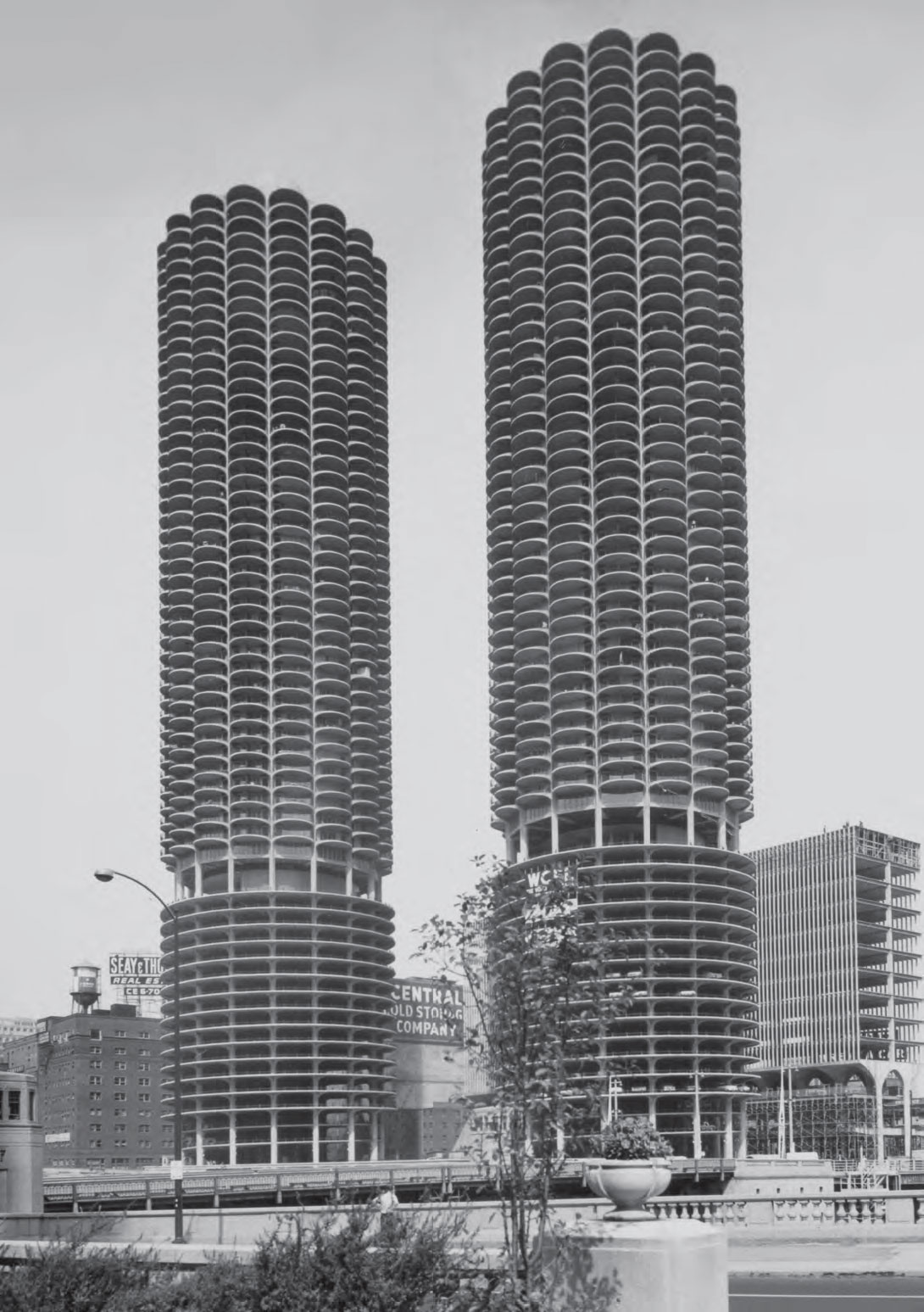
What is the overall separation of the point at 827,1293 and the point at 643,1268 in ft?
51.4

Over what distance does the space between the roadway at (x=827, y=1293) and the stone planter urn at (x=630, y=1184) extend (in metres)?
11.2

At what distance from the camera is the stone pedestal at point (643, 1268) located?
55.3 ft

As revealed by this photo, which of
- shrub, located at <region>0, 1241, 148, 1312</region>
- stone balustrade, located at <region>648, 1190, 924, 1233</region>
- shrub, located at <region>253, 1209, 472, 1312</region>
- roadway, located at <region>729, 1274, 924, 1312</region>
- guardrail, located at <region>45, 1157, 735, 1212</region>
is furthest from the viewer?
guardrail, located at <region>45, 1157, 735, 1212</region>

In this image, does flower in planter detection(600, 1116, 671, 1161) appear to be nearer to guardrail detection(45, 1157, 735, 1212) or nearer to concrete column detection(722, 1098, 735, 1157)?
guardrail detection(45, 1157, 735, 1212)

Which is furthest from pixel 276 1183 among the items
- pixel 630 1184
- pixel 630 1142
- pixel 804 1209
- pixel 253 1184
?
pixel 630 1184

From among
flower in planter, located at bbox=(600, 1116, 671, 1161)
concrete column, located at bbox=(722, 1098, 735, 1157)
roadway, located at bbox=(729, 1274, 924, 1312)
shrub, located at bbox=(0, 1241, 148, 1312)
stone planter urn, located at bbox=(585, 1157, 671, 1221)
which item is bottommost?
concrete column, located at bbox=(722, 1098, 735, 1157)

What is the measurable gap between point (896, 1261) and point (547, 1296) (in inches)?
773

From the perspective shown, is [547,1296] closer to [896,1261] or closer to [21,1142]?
[896,1261]

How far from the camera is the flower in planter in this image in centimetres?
1870

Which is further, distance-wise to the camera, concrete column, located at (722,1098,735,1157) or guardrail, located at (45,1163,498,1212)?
concrete column, located at (722,1098,735,1157)

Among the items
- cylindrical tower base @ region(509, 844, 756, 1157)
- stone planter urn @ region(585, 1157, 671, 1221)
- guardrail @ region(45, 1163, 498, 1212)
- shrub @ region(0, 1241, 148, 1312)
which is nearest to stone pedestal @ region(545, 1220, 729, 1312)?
stone planter urn @ region(585, 1157, 671, 1221)

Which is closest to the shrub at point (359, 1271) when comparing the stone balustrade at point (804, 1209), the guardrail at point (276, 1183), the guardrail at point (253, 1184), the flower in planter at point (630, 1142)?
the flower in planter at point (630, 1142)

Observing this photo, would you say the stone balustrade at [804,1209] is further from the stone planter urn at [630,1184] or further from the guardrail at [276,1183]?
the guardrail at [276,1183]

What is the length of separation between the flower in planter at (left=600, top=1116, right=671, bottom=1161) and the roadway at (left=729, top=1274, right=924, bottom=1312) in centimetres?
1040
